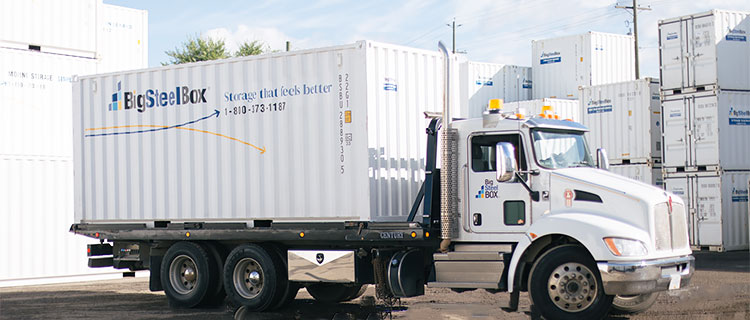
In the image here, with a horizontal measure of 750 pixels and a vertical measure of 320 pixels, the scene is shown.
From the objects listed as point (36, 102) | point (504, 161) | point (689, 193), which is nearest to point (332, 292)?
point (504, 161)

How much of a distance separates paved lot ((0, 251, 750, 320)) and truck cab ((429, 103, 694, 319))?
856 mm

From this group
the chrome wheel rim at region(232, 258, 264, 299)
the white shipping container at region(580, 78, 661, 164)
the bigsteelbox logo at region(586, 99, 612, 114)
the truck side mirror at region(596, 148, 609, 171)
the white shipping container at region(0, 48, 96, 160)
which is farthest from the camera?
the bigsteelbox logo at region(586, 99, 612, 114)

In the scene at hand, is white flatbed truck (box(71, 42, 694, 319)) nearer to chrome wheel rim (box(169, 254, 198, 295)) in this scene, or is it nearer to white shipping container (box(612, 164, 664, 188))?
chrome wheel rim (box(169, 254, 198, 295))

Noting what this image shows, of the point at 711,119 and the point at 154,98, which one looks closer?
the point at 154,98

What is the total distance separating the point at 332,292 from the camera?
13.8 meters

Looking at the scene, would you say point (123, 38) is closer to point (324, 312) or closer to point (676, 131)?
point (324, 312)

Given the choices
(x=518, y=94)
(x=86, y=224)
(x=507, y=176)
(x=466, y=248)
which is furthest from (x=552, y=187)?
(x=518, y=94)

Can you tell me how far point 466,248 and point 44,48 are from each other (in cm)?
1056

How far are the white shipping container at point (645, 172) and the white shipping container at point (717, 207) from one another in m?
1.50

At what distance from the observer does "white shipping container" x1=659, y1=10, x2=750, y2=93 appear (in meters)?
21.4

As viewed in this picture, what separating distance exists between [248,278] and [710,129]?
43.5 feet

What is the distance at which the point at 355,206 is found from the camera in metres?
11.8

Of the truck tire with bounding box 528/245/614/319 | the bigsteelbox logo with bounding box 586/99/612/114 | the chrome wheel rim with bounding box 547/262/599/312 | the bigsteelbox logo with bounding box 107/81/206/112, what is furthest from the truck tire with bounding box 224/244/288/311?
the bigsteelbox logo with bounding box 586/99/612/114

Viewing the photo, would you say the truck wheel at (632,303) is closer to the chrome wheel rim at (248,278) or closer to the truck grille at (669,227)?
the truck grille at (669,227)
